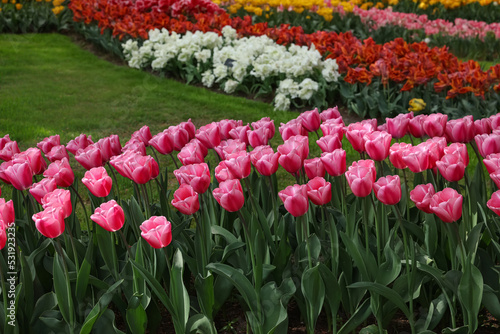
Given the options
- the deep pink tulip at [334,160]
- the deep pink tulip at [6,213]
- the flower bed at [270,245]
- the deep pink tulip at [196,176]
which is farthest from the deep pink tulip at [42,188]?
the deep pink tulip at [334,160]

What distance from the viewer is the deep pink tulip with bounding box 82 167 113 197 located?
191cm

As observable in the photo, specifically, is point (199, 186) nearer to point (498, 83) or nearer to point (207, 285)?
point (207, 285)

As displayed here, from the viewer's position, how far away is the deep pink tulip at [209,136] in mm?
2342

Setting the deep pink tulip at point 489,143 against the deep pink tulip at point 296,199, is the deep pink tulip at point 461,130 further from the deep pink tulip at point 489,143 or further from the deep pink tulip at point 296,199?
the deep pink tulip at point 296,199

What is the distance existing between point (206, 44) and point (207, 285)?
18.9 feet

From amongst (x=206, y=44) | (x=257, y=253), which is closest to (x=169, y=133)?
(x=257, y=253)

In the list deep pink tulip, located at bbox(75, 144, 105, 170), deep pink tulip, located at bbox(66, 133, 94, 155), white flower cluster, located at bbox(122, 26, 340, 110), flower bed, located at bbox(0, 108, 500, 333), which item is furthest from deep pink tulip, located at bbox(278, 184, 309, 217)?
white flower cluster, located at bbox(122, 26, 340, 110)

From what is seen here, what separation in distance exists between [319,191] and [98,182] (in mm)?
723

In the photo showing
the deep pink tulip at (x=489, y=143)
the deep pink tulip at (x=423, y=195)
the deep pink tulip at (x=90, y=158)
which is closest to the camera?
the deep pink tulip at (x=423, y=195)

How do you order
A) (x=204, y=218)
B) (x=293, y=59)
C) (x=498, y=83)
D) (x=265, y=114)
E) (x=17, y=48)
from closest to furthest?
(x=204, y=218)
(x=498, y=83)
(x=265, y=114)
(x=293, y=59)
(x=17, y=48)

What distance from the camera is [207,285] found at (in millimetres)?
1914

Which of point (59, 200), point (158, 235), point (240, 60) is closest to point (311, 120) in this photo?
point (158, 235)

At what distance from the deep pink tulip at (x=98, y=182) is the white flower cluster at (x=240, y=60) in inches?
160

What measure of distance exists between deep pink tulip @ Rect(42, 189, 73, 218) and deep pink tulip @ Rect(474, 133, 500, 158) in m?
1.44
